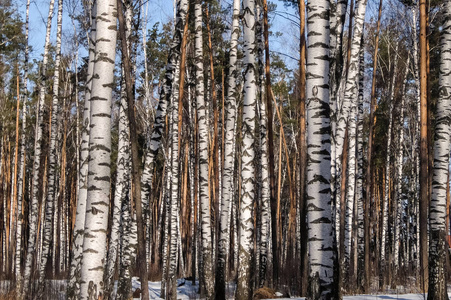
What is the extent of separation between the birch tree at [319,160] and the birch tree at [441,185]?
10.5 ft

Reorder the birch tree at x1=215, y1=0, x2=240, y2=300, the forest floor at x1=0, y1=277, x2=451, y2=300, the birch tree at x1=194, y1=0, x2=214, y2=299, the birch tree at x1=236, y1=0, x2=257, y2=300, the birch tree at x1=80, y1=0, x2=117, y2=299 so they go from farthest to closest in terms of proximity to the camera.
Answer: the birch tree at x1=194, y1=0, x2=214, y2=299 < the birch tree at x1=215, y1=0, x2=240, y2=300 < the forest floor at x1=0, y1=277, x2=451, y2=300 < the birch tree at x1=236, y1=0, x2=257, y2=300 < the birch tree at x1=80, y1=0, x2=117, y2=299

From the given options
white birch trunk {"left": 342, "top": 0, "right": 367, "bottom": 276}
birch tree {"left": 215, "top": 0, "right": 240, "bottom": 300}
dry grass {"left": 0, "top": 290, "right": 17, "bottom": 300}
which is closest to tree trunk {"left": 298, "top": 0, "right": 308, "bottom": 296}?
white birch trunk {"left": 342, "top": 0, "right": 367, "bottom": 276}

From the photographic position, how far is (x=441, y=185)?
7160mm

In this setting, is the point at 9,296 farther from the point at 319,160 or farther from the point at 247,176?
the point at 319,160

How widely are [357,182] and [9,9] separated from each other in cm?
1413

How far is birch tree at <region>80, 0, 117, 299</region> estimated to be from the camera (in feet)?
15.7

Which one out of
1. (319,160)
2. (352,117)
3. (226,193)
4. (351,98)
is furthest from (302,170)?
(319,160)

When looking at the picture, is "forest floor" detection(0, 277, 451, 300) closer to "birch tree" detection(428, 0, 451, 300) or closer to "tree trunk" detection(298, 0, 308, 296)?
"birch tree" detection(428, 0, 451, 300)

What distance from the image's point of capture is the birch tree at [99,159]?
4797mm

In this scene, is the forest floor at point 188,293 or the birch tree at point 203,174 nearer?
the forest floor at point 188,293

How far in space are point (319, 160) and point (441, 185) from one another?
10.7ft

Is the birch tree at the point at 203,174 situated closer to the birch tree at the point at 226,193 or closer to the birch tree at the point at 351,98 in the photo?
the birch tree at the point at 226,193

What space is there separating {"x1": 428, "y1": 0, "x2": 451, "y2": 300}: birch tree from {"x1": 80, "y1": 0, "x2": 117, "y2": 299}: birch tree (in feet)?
16.1

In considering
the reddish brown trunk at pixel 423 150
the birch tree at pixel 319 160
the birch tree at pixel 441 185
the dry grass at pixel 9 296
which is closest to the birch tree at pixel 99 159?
the birch tree at pixel 319 160
